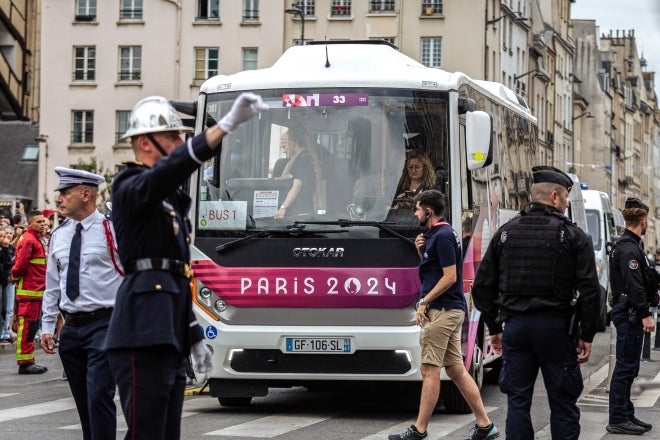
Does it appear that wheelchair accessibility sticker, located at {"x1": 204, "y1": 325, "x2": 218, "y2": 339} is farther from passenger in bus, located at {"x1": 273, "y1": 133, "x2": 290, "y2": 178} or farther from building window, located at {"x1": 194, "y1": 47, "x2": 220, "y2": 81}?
building window, located at {"x1": 194, "y1": 47, "x2": 220, "y2": 81}

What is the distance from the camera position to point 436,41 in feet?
222

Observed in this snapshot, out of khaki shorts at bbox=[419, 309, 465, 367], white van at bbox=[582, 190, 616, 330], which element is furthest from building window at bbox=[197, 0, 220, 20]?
khaki shorts at bbox=[419, 309, 465, 367]

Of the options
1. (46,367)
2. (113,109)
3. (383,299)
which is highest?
(113,109)

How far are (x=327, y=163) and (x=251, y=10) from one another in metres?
53.6

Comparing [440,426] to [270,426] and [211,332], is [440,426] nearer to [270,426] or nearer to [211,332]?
[270,426]

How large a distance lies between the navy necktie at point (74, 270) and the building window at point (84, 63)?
57393 mm

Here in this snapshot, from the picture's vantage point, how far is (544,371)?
8648 millimetres

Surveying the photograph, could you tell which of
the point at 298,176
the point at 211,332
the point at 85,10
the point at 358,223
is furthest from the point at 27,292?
the point at 85,10

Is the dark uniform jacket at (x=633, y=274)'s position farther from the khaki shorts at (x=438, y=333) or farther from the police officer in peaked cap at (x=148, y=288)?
the police officer in peaked cap at (x=148, y=288)

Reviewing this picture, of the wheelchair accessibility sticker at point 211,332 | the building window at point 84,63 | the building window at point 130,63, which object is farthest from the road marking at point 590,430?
the building window at point 84,63

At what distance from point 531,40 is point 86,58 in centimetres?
2962

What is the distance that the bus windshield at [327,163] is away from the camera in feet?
41.7

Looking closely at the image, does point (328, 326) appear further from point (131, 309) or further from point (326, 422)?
point (131, 309)

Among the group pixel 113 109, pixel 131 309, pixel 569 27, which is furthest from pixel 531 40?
pixel 131 309
